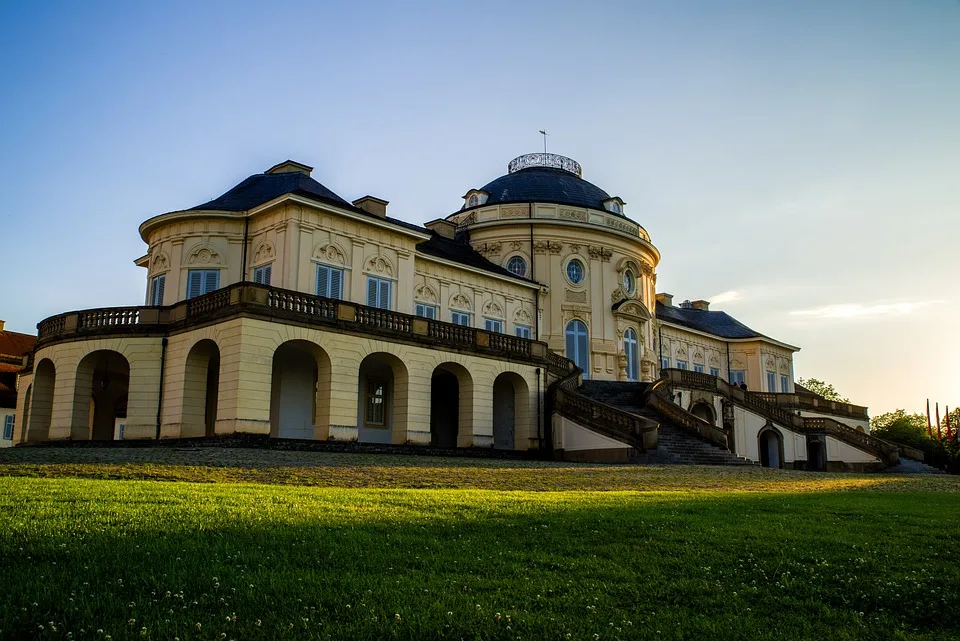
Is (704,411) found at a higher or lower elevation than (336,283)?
lower

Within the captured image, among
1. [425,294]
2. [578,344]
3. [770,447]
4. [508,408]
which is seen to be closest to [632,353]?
[578,344]

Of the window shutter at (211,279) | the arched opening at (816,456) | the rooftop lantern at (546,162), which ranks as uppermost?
the rooftop lantern at (546,162)

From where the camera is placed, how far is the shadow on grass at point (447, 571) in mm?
6211

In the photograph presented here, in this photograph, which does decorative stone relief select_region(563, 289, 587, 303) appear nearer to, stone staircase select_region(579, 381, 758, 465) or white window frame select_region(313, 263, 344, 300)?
stone staircase select_region(579, 381, 758, 465)

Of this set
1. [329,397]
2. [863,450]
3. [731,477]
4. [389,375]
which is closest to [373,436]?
[389,375]

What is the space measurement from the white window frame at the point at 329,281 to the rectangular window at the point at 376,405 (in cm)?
413

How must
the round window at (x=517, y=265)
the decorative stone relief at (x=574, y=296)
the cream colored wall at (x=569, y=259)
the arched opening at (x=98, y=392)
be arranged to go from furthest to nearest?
1. the round window at (x=517, y=265)
2. the decorative stone relief at (x=574, y=296)
3. the cream colored wall at (x=569, y=259)
4. the arched opening at (x=98, y=392)

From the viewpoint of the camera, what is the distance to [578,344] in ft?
157

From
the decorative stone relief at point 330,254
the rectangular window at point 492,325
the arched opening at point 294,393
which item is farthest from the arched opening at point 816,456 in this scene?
the arched opening at point 294,393

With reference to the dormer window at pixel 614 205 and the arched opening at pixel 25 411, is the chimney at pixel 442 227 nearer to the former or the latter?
the dormer window at pixel 614 205

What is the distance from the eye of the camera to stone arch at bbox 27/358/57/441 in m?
32.8

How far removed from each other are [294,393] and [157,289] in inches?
336

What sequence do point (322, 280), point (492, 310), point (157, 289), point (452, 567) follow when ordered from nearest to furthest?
point (452, 567) < point (322, 280) < point (157, 289) < point (492, 310)

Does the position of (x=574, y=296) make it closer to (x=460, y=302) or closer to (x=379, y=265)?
(x=460, y=302)
